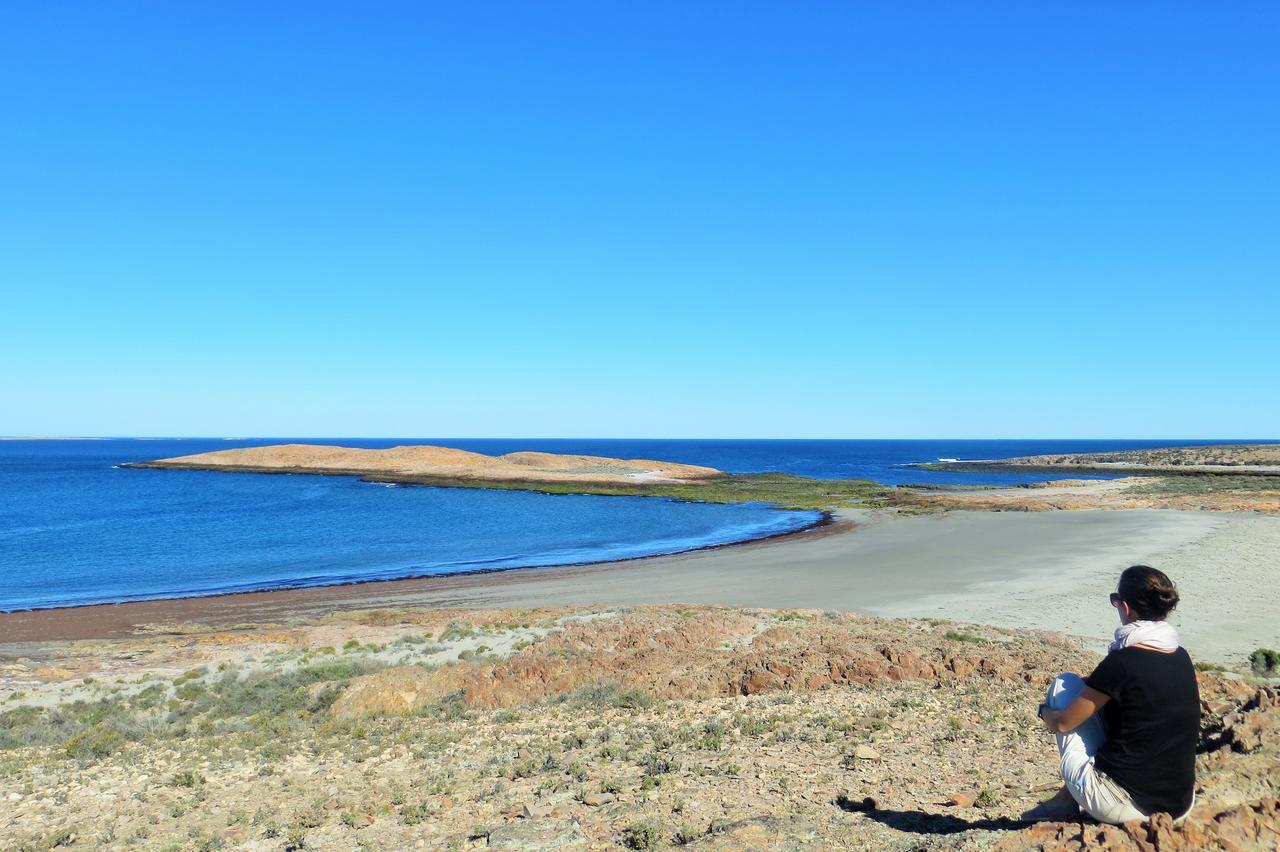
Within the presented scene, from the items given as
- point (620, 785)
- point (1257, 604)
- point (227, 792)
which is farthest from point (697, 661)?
point (1257, 604)

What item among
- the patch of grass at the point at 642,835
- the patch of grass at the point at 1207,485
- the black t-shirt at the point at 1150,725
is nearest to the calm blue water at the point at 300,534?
the patch of grass at the point at 642,835

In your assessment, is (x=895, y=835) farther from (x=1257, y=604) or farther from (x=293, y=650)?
(x=1257, y=604)

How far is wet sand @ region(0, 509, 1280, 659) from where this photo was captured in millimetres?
21938

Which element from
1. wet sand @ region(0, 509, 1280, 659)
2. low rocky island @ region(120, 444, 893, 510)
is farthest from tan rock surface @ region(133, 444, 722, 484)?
wet sand @ region(0, 509, 1280, 659)

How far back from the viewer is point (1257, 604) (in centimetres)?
2150

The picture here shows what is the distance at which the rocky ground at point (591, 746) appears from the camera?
7.21 m

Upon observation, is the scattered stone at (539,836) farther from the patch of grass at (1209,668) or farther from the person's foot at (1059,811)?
the patch of grass at (1209,668)

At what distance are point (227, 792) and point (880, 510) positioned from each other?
54871 millimetres

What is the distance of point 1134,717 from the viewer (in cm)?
475

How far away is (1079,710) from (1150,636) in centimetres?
57

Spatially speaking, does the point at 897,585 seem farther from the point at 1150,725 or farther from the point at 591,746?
the point at 1150,725

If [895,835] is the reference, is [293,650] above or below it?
below

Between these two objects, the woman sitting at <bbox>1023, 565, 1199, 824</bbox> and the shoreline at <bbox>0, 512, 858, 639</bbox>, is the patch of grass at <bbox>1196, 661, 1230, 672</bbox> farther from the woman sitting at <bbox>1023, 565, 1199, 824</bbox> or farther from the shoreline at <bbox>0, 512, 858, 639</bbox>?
the shoreline at <bbox>0, 512, 858, 639</bbox>

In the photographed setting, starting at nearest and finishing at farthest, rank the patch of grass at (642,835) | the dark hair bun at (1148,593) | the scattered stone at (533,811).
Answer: the dark hair bun at (1148,593), the patch of grass at (642,835), the scattered stone at (533,811)
